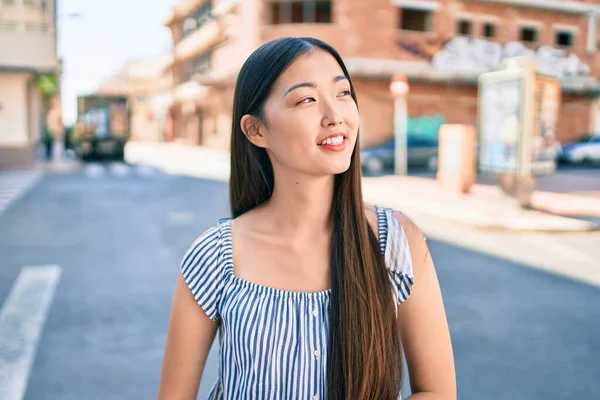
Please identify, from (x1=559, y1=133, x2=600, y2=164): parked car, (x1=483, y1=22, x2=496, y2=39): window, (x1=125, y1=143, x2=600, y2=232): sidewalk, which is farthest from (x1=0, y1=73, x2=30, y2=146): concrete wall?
(x1=559, y1=133, x2=600, y2=164): parked car

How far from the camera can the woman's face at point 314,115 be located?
150cm

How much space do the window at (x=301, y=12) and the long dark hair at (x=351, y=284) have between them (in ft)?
90.0

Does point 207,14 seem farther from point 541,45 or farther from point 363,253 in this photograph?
point 363,253

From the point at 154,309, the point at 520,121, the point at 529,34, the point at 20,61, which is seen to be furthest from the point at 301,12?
the point at 154,309

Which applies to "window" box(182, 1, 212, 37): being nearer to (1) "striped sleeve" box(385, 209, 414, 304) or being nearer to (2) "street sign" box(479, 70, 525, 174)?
(2) "street sign" box(479, 70, 525, 174)

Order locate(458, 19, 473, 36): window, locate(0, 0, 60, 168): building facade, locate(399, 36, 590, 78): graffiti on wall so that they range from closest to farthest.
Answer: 1. locate(0, 0, 60, 168): building facade
2. locate(399, 36, 590, 78): graffiti on wall
3. locate(458, 19, 473, 36): window

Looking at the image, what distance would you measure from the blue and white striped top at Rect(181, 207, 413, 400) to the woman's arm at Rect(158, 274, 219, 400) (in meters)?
0.03

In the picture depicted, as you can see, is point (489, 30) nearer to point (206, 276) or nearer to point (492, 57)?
point (492, 57)

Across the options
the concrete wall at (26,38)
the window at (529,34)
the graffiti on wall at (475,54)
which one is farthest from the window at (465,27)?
the concrete wall at (26,38)

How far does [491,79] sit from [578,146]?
51.7ft

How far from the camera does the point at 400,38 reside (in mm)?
27812

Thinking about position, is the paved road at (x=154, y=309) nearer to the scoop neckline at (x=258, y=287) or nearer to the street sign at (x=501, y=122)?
the scoop neckline at (x=258, y=287)

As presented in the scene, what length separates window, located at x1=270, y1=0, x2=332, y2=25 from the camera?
2814cm

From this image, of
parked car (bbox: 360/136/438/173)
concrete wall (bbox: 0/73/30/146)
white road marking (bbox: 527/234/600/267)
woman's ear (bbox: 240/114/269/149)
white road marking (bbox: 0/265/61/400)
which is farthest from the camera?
concrete wall (bbox: 0/73/30/146)
